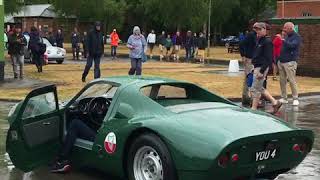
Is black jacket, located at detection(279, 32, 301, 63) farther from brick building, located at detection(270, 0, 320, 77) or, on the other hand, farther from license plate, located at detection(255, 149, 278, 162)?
brick building, located at detection(270, 0, 320, 77)

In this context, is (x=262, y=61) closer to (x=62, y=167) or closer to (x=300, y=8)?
(x=62, y=167)

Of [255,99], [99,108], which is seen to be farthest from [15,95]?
[99,108]

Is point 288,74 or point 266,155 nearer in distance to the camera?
point 266,155

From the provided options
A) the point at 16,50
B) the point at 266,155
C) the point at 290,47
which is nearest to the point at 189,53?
the point at 16,50

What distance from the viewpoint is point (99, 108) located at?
6895 mm

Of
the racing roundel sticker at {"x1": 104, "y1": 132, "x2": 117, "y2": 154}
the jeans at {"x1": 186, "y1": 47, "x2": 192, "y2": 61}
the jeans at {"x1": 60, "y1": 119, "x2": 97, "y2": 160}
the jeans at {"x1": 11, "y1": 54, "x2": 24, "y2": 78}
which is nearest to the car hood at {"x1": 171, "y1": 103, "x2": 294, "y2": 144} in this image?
the racing roundel sticker at {"x1": 104, "y1": 132, "x2": 117, "y2": 154}

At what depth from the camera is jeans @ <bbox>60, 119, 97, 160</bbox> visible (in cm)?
672

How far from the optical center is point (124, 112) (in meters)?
6.15

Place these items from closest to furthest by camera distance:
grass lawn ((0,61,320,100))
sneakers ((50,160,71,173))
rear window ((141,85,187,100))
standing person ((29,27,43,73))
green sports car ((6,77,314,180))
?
green sports car ((6,77,314,180)) → rear window ((141,85,187,100)) → sneakers ((50,160,71,173)) → grass lawn ((0,61,320,100)) → standing person ((29,27,43,73))

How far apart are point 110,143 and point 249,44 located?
7174 millimetres

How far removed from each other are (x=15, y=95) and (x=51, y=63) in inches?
570

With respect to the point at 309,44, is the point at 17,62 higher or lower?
lower

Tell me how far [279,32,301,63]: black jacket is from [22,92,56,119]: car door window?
8.12 metres

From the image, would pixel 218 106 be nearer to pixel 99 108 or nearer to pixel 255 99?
pixel 99 108
